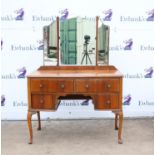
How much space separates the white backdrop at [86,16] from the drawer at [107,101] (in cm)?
94

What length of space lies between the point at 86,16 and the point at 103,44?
445mm

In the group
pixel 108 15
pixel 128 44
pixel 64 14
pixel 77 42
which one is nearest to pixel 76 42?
pixel 77 42

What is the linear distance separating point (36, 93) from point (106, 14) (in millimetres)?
1510

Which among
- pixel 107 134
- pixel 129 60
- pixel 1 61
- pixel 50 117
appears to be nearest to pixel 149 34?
pixel 129 60

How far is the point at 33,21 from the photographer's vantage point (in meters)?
4.02

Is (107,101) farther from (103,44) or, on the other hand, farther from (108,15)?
(108,15)

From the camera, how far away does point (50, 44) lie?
3857 mm

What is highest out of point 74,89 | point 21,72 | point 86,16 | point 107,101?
point 86,16

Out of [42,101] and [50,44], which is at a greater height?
[50,44]

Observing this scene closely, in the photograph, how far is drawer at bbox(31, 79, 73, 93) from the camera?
3.22 meters

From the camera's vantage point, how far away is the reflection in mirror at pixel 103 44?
152 inches

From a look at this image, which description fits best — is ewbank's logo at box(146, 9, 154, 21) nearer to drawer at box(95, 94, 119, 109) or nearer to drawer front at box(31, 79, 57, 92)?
drawer at box(95, 94, 119, 109)

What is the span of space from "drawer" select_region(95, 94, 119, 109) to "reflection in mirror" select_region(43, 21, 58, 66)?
891 mm

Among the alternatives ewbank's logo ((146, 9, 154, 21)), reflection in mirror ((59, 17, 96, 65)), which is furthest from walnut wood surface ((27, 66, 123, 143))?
ewbank's logo ((146, 9, 154, 21))
